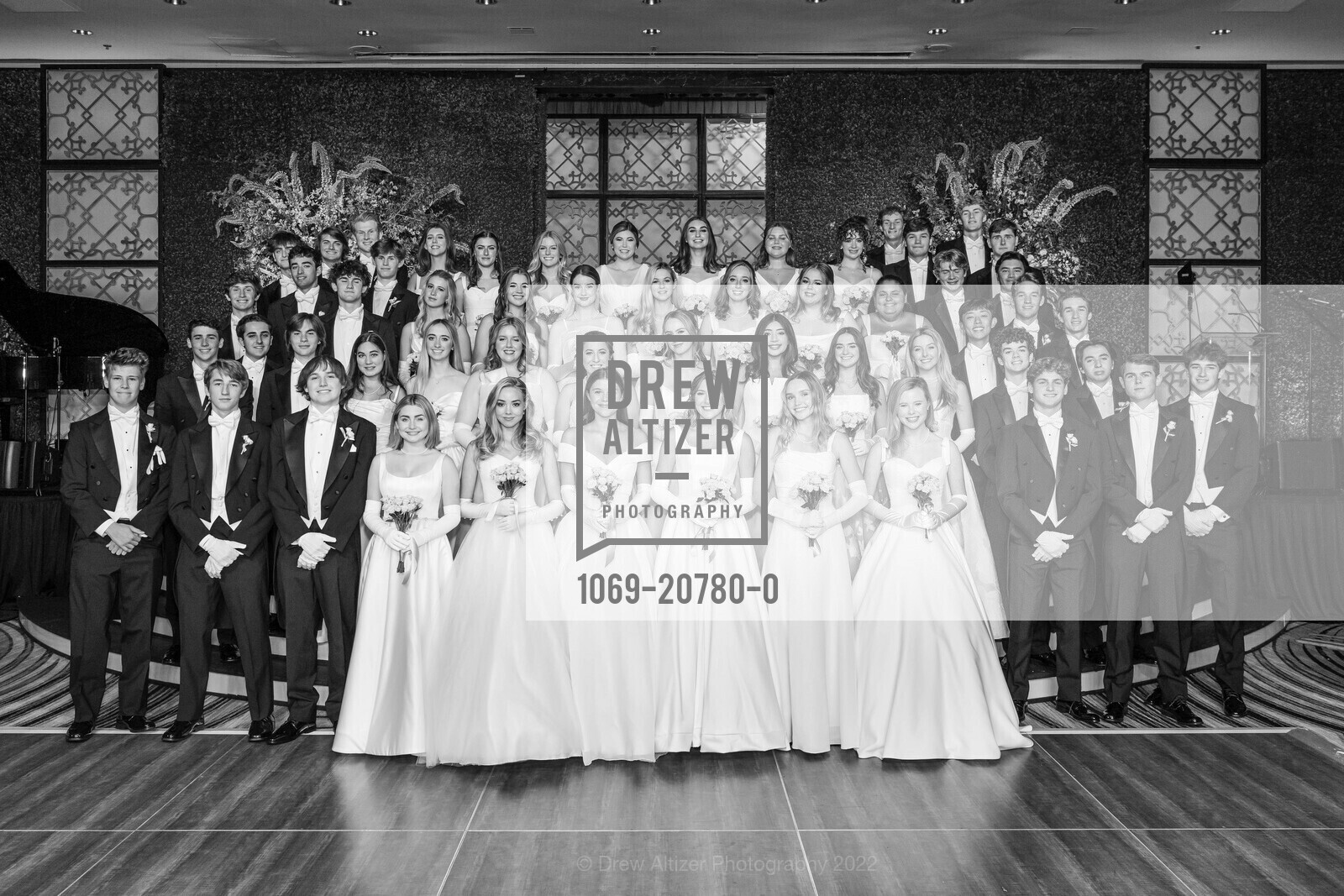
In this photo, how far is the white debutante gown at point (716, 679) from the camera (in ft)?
14.4

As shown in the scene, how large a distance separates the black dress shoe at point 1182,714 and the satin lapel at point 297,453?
13.1 ft

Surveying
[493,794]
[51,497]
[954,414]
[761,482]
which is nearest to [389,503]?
[493,794]

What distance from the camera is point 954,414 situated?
5250 millimetres

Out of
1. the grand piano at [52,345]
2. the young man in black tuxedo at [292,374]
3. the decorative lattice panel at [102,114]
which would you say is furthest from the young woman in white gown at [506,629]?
the decorative lattice panel at [102,114]

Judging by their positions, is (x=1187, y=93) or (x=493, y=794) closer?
(x=493, y=794)

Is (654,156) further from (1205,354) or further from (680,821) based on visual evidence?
(680,821)

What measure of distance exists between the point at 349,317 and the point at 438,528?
1975 millimetres

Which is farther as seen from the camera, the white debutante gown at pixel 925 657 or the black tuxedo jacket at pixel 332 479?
the black tuxedo jacket at pixel 332 479

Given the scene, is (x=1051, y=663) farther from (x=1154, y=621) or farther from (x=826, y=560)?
(x=826, y=560)

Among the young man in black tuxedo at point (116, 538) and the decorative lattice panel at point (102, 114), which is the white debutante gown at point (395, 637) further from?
the decorative lattice panel at point (102, 114)

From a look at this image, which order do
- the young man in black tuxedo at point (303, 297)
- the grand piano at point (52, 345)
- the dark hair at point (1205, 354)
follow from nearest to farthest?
the dark hair at point (1205, 354), the young man in black tuxedo at point (303, 297), the grand piano at point (52, 345)

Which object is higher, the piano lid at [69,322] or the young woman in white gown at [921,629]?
the piano lid at [69,322]

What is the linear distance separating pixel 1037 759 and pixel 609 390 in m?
2.32

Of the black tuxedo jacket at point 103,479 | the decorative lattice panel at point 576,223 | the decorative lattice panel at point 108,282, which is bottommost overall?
the black tuxedo jacket at point 103,479
